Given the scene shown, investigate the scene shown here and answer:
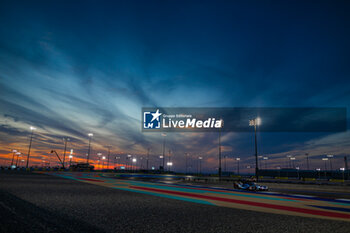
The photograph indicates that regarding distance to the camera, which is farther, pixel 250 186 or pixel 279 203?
pixel 250 186

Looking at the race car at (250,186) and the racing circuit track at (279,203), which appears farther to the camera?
the race car at (250,186)

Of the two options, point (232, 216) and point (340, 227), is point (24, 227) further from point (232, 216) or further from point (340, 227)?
point (340, 227)

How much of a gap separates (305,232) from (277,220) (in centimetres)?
123

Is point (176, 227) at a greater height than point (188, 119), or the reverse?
point (188, 119)

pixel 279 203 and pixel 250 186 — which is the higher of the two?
pixel 279 203

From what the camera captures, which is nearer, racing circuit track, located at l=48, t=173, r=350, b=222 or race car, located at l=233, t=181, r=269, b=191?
racing circuit track, located at l=48, t=173, r=350, b=222

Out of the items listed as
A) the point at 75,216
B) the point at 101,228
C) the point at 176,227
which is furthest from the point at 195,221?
the point at 75,216

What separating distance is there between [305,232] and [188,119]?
2473 centimetres

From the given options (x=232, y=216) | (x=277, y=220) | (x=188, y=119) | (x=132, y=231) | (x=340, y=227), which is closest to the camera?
(x=132, y=231)

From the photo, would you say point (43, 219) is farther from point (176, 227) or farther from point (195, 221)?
point (195, 221)

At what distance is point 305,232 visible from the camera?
4.77 meters

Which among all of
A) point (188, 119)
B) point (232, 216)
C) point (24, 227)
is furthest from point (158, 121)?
point (24, 227)

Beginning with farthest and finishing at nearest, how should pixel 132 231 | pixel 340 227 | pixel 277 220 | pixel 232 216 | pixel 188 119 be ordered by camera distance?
pixel 188 119 → pixel 232 216 → pixel 277 220 → pixel 340 227 → pixel 132 231

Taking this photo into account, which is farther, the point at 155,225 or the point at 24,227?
the point at 155,225
